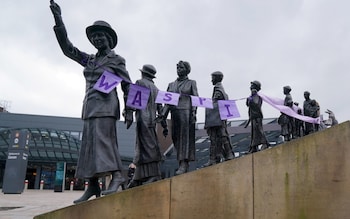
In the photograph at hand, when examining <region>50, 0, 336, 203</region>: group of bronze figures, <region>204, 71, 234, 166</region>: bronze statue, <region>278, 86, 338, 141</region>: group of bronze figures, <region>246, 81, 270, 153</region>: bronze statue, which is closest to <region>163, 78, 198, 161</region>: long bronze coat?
<region>50, 0, 336, 203</region>: group of bronze figures

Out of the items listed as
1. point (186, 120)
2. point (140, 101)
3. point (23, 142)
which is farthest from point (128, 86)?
point (23, 142)

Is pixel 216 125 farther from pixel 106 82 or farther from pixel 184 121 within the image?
pixel 106 82

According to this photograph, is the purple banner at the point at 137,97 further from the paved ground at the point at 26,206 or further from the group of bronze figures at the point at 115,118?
the paved ground at the point at 26,206

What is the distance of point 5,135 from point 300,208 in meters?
34.5

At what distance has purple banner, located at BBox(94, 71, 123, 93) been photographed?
484cm

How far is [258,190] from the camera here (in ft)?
14.4

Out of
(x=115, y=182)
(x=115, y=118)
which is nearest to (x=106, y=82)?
(x=115, y=118)

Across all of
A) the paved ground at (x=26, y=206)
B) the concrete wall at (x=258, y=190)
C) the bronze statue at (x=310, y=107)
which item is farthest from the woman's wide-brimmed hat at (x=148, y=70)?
the bronze statue at (x=310, y=107)

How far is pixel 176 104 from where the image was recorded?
612cm

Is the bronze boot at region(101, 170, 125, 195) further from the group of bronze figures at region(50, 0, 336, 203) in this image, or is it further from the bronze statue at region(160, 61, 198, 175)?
the bronze statue at region(160, 61, 198, 175)

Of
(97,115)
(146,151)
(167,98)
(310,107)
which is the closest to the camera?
(97,115)

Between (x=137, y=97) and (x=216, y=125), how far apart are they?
2.48 metres

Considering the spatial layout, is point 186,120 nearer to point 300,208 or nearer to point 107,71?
point 107,71

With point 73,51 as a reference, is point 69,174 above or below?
below
